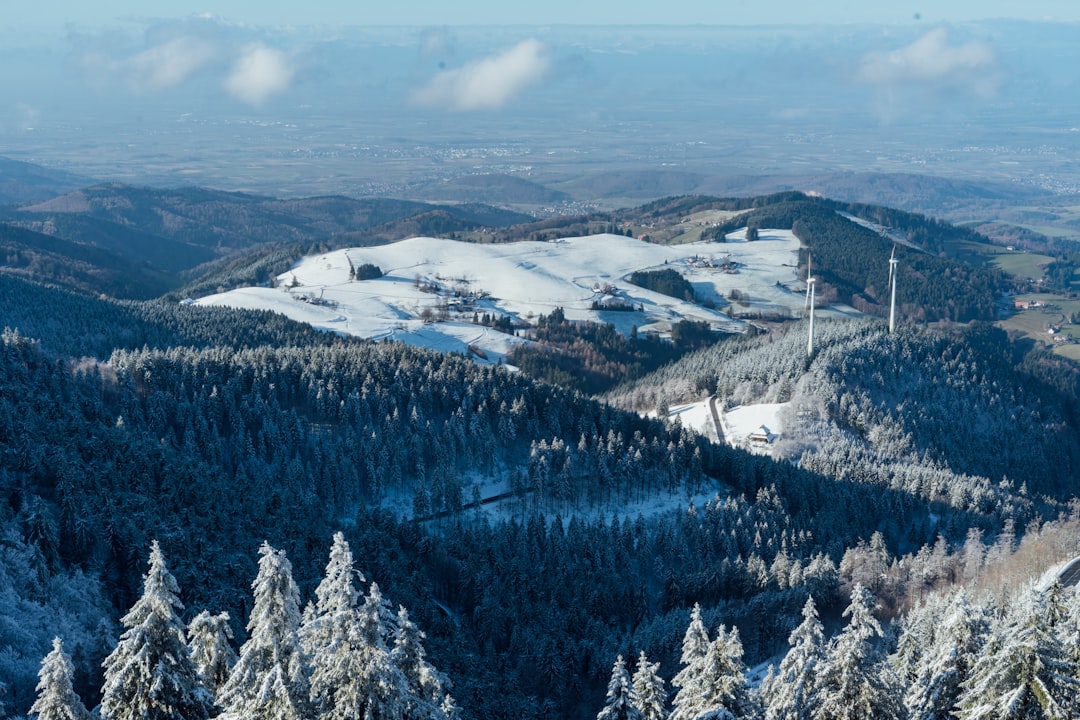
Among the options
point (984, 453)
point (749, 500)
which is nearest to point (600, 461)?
point (749, 500)

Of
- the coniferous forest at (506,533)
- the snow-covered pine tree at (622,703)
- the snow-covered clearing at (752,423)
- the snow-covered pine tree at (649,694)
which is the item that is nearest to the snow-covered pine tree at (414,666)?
the coniferous forest at (506,533)

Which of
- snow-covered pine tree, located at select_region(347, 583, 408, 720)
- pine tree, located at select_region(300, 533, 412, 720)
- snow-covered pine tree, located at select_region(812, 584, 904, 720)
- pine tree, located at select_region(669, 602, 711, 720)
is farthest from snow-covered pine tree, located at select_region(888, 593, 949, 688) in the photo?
pine tree, located at select_region(300, 533, 412, 720)

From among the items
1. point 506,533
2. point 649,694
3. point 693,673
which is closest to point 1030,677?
point 693,673

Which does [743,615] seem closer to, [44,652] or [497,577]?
[497,577]

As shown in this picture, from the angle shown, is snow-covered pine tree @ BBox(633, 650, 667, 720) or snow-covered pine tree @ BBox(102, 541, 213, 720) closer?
snow-covered pine tree @ BBox(102, 541, 213, 720)

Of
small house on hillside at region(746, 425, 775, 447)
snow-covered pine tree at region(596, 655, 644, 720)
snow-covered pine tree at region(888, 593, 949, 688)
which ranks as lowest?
small house on hillside at region(746, 425, 775, 447)

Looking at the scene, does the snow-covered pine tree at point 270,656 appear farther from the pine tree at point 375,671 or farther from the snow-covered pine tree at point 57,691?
the snow-covered pine tree at point 57,691

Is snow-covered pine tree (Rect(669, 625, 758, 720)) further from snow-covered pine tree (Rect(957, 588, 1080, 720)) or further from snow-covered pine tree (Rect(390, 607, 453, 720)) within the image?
snow-covered pine tree (Rect(390, 607, 453, 720))
